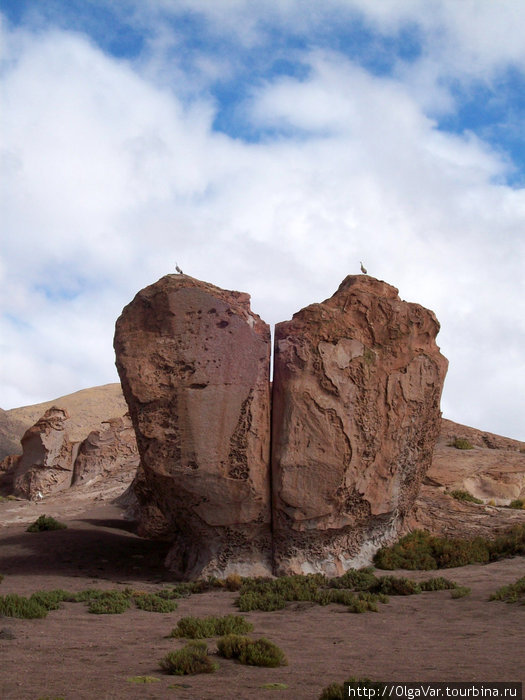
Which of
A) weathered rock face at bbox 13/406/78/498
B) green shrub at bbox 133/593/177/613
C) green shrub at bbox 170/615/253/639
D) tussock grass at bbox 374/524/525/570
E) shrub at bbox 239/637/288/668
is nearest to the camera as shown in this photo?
shrub at bbox 239/637/288/668

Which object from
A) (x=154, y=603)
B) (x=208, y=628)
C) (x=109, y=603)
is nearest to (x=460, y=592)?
(x=208, y=628)

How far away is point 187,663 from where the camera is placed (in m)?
6.02

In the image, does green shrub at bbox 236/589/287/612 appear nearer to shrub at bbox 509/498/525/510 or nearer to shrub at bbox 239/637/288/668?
shrub at bbox 239/637/288/668

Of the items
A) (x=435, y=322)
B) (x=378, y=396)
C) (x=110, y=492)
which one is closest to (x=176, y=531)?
(x=378, y=396)

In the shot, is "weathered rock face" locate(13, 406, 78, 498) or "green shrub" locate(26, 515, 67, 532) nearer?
"green shrub" locate(26, 515, 67, 532)

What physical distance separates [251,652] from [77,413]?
68252 mm

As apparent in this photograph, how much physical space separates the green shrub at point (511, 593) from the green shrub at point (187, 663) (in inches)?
200

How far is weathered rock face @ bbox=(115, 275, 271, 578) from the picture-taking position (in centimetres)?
1192

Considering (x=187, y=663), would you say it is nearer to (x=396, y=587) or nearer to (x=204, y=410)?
(x=396, y=587)

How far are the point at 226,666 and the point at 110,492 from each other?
2364 cm

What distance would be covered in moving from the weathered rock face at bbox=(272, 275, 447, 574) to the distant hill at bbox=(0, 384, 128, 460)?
5328cm

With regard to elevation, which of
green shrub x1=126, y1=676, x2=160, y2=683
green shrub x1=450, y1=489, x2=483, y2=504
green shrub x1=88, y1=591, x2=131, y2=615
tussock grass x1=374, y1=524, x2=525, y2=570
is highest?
green shrub x1=450, y1=489, x2=483, y2=504

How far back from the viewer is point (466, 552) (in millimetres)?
13219

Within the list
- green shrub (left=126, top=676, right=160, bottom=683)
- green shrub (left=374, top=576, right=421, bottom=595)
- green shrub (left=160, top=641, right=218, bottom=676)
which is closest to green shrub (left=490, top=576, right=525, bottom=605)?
green shrub (left=374, top=576, right=421, bottom=595)
